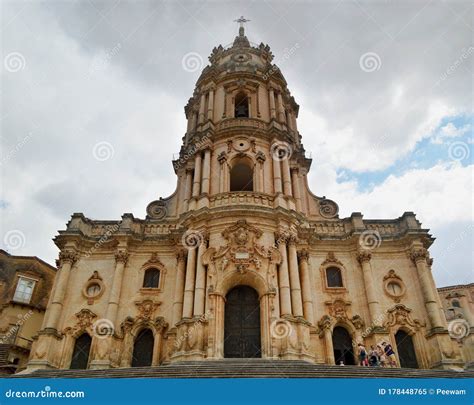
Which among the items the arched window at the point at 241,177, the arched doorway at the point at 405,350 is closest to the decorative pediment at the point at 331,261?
the arched doorway at the point at 405,350

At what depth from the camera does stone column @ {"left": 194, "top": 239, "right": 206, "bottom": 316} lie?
60.0 ft

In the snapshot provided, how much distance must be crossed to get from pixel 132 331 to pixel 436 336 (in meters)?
15.6

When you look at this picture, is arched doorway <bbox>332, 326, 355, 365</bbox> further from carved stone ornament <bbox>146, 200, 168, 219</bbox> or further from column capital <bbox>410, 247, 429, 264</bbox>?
carved stone ornament <bbox>146, 200, 168, 219</bbox>

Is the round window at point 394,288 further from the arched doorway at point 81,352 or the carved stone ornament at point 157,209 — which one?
the arched doorway at point 81,352

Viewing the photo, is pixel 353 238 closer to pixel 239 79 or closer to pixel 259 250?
pixel 259 250

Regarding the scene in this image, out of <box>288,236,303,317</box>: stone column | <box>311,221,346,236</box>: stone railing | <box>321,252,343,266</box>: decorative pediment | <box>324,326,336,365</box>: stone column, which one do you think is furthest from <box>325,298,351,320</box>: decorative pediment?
<box>311,221,346,236</box>: stone railing

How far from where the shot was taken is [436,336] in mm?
18781

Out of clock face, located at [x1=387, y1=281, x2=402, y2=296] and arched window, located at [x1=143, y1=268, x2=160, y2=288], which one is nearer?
clock face, located at [x1=387, y1=281, x2=402, y2=296]

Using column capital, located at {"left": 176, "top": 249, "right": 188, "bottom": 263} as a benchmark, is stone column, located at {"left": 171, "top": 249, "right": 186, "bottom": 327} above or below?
below

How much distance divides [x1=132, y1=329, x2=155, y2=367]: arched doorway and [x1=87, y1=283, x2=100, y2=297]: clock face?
141 inches

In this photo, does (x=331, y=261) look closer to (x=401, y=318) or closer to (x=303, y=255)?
(x=303, y=255)

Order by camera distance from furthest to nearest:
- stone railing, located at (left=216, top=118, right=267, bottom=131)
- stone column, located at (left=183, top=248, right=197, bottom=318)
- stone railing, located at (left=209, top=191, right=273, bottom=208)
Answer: stone railing, located at (left=216, top=118, right=267, bottom=131), stone railing, located at (left=209, top=191, right=273, bottom=208), stone column, located at (left=183, top=248, right=197, bottom=318)

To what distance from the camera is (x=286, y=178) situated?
23812 mm

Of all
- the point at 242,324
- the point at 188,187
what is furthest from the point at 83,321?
the point at 188,187
